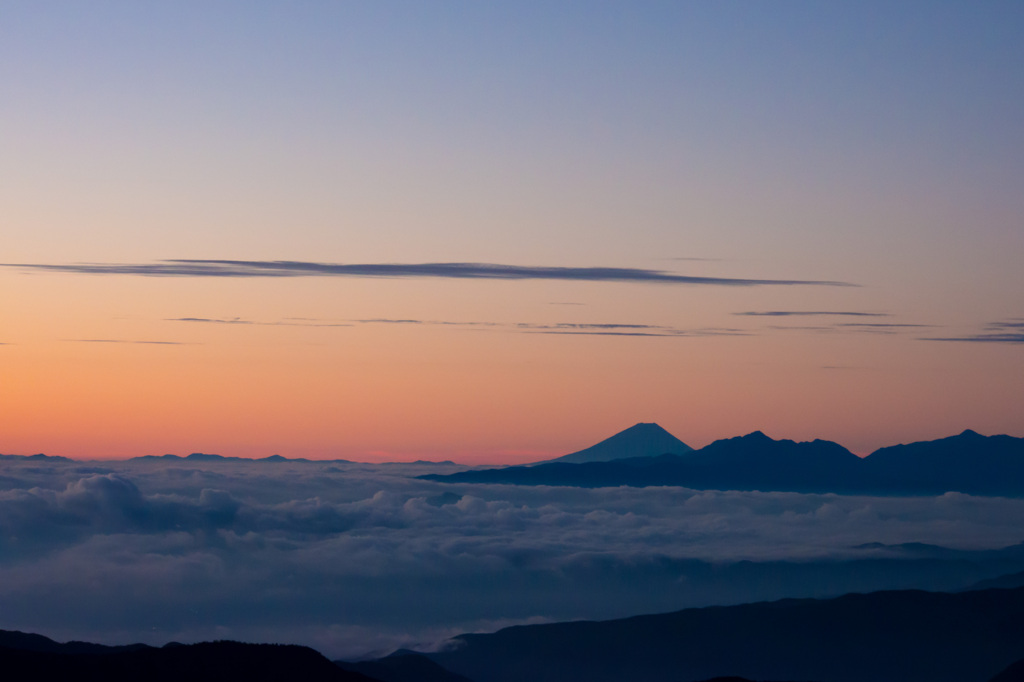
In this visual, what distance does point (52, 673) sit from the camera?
198 meters
